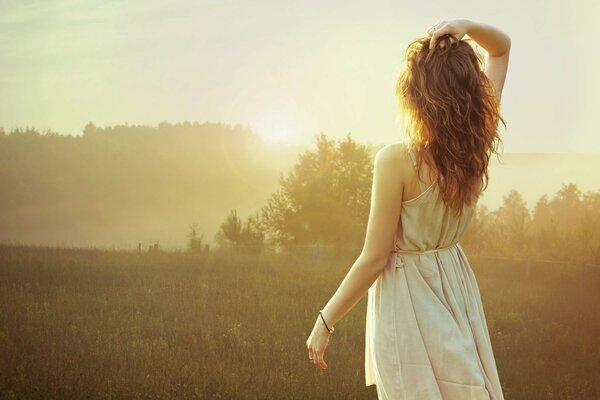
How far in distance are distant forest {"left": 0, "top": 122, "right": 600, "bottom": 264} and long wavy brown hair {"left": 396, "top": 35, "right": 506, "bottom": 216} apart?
1033 centimetres

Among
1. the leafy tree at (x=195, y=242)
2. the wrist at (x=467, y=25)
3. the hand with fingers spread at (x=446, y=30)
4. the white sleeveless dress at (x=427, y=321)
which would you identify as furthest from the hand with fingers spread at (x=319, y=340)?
the leafy tree at (x=195, y=242)

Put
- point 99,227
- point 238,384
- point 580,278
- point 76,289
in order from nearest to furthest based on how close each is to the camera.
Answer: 1. point 238,384
2. point 76,289
3. point 580,278
4. point 99,227

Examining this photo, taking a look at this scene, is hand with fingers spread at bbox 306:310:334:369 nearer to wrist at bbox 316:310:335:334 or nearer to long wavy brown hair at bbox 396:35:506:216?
wrist at bbox 316:310:335:334

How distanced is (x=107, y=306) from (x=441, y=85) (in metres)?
7.15

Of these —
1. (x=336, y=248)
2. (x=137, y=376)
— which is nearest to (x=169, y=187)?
(x=336, y=248)

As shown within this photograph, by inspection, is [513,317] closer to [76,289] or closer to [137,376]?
[137,376]

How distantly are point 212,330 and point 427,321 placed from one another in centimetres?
538

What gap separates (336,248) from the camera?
50.6ft

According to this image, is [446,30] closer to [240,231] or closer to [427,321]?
[427,321]

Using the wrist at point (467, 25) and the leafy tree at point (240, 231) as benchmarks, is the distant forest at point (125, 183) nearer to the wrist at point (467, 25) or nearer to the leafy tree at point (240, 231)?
the leafy tree at point (240, 231)

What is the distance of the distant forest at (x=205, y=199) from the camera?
13.6 m

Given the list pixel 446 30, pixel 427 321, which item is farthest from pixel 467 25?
pixel 427 321

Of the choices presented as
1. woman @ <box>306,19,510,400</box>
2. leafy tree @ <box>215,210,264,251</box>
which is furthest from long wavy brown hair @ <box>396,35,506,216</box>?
leafy tree @ <box>215,210,264,251</box>

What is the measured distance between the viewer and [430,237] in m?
2.51
